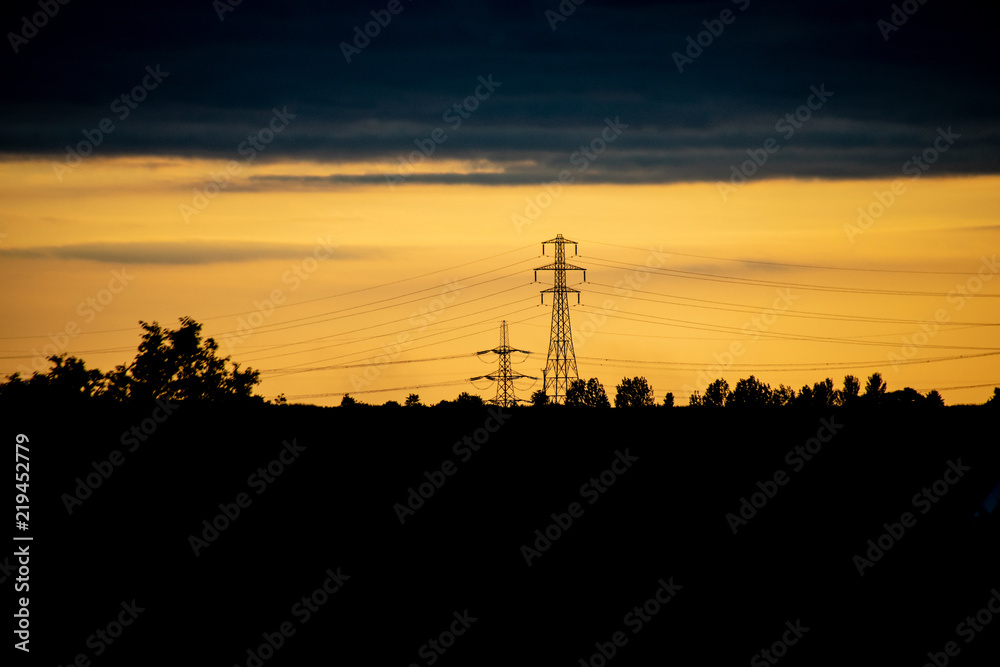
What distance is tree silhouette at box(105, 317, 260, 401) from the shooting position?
251 feet

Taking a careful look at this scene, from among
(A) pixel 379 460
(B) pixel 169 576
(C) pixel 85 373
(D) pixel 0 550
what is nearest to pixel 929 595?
(A) pixel 379 460

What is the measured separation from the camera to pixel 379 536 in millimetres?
21891

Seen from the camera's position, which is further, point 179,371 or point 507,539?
point 179,371

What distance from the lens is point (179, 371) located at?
7838cm

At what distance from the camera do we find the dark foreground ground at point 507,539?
19.8 meters

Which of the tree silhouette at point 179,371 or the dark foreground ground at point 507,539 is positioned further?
the tree silhouette at point 179,371

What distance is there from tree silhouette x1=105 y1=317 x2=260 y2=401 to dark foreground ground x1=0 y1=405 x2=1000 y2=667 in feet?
171

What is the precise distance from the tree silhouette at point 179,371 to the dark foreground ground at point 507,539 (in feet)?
171

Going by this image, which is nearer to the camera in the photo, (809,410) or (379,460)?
(379,460)

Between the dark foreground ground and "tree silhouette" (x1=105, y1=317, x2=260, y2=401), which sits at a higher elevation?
"tree silhouette" (x1=105, y1=317, x2=260, y2=401)

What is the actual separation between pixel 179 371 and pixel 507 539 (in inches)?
2422

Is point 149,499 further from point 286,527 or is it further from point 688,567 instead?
point 688,567

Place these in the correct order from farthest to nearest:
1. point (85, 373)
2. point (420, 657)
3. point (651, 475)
A: point (85, 373) < point (651, 475) < point (420, 657)

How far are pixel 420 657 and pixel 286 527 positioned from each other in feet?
15.1
